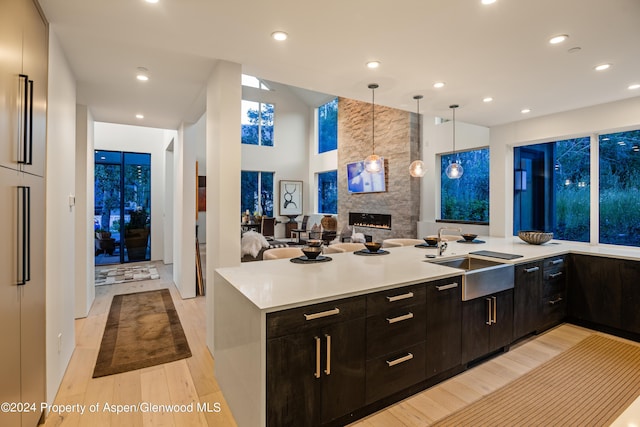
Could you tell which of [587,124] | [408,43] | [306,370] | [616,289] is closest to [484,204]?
[587,124]

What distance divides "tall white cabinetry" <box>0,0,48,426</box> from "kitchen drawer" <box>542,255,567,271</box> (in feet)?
14.1

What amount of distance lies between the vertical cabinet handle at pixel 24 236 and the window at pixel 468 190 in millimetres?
6559

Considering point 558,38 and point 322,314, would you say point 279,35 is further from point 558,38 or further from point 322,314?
point 558,38

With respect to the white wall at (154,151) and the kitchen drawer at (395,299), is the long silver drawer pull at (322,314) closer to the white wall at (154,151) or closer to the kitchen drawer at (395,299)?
the kitchen drawer at (395,299)

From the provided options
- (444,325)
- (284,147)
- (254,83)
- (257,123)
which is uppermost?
(254,83)

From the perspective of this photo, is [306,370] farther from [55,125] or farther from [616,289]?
[616,289]

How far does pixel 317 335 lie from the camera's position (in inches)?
70.3

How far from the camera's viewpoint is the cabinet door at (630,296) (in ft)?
10.5

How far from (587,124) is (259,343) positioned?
503cm

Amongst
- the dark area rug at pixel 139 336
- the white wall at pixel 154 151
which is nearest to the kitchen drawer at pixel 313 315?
the dark area rug at pixel 139 336

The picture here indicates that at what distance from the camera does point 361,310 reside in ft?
6.42

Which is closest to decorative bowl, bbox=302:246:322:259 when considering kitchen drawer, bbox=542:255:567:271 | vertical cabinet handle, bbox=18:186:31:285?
vertical cabinet handle, bbox=18:186:31:285

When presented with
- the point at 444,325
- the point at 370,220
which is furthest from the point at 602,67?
the point at 370,220

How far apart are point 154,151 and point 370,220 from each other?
5688mm
